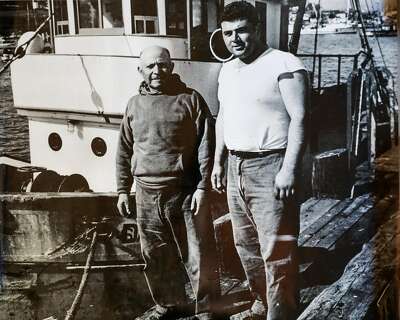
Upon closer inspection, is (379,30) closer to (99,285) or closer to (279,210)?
(279,210)

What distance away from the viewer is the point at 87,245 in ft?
7.73

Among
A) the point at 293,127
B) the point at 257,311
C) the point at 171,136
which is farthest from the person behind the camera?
the point at 257,311

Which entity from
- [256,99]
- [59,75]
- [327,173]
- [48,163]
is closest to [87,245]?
[48,163]

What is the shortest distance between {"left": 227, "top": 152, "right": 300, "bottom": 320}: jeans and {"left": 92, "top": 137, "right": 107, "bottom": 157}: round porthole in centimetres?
65

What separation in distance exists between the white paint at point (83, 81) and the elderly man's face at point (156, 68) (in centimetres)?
5

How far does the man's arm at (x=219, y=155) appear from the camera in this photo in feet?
7.00

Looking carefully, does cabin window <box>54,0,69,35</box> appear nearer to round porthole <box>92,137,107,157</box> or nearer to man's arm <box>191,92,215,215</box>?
round porthole <box>92,137,107,157</box>

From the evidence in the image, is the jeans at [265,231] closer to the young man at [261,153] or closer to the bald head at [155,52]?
the young man at [261,153]

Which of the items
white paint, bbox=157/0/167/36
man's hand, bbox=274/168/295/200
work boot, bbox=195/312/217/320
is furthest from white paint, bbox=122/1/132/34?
work boot, bbox=195/312/217/320

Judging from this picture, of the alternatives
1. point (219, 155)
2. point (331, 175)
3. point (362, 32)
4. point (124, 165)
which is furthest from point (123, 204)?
point (362, 32)

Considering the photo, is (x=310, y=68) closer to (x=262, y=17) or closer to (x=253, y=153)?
(x=262, y=17)

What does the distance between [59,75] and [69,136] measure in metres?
0.32

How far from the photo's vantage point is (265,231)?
2119 mm

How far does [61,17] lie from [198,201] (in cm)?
118
